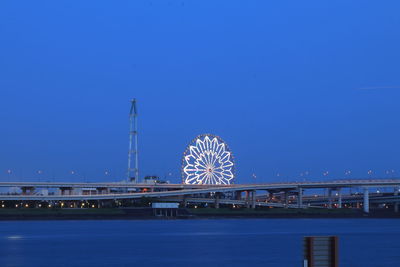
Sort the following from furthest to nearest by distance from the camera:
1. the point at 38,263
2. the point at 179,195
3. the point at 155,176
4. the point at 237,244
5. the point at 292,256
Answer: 1. the point at 155,176
2. the point at 179,195
3. the point at 237,244
4. the point at 292,256
5. the point at 38,263

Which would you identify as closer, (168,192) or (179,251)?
(179,251)

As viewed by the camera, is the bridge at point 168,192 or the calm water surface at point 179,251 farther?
the bridge at point 168,192

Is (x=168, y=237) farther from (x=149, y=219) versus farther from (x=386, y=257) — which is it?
(x=149, y=219)

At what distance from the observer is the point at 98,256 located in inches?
1939

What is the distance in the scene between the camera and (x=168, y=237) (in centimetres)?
6962

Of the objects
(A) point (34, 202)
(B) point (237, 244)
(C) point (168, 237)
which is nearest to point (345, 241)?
(B) point (237, 244)

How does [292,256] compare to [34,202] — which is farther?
[34,202]

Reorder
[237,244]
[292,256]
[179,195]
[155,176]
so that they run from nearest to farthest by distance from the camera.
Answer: [292,256] → [237,244] → [179,195] → [155,176]

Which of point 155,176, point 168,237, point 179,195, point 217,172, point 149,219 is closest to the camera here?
point 168,237

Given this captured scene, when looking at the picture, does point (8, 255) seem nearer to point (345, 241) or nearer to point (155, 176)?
point (345, 241)

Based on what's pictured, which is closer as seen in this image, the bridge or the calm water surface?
the calm water surface

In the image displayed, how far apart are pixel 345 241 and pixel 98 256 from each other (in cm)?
2246

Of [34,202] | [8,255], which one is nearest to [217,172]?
[34,202]

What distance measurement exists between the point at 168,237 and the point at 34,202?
278ft
